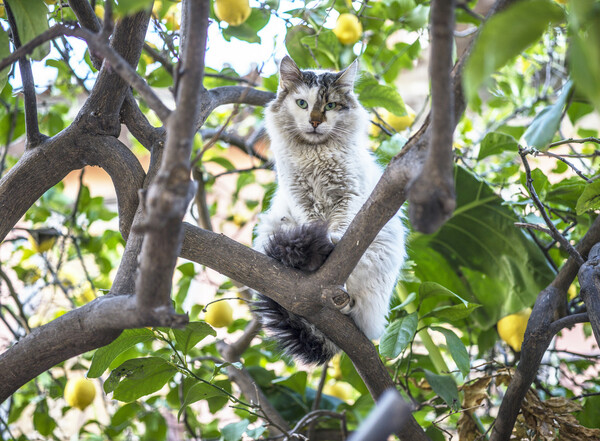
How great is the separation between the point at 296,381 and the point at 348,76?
936mm

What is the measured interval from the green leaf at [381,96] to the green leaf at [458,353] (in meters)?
0.71

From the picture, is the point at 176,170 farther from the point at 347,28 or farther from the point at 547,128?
the point at 347,28

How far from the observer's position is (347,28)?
1.55m

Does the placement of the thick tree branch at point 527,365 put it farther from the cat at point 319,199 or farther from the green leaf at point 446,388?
the cat at point 319,199

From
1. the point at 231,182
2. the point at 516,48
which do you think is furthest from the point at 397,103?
the point at 231,182

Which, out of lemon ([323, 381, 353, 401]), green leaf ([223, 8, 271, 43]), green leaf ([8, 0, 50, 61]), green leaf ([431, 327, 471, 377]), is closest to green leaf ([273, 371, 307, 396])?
lemon ([323, 381, 353, 401])

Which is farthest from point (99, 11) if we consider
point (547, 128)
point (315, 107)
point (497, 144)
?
point (547, 128)

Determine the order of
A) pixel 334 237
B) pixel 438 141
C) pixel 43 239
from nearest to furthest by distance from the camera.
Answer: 1. pixel 438 141
2. pixel 334 237
3. pixel 43 239

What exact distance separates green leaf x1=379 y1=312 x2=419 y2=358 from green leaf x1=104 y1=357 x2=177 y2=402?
1.45 ft

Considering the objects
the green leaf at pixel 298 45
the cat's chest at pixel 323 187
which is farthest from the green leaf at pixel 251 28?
the cat's chest at pixel 323 187

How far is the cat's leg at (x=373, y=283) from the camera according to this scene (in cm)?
134

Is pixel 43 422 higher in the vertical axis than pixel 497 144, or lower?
lower

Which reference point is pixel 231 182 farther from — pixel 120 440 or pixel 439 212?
pixel 439 212

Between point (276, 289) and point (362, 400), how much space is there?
0.57 meters
